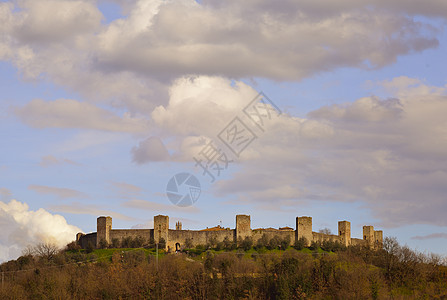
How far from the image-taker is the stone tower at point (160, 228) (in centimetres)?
10700

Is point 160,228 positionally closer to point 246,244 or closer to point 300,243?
point 246,244

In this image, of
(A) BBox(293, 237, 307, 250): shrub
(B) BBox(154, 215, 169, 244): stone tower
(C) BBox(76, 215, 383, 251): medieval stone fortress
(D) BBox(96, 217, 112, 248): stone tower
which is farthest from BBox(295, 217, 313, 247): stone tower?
(D) BBox(96, 217, 112, 248): stone tower

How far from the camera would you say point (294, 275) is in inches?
3100

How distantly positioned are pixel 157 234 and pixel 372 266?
35538 millimetres

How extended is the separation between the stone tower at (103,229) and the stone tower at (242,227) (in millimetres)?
19881

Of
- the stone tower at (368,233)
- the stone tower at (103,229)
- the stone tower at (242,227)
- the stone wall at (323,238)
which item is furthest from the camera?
the stone tower at (368,233)

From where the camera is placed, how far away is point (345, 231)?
11812cm

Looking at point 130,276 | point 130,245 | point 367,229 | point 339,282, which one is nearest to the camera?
point 339,282

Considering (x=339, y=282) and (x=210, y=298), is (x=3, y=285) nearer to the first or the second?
(x=210, y=298)

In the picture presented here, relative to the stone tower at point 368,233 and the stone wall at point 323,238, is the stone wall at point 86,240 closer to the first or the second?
the stone wall at point 323,238

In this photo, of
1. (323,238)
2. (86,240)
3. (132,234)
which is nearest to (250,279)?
(132,234)

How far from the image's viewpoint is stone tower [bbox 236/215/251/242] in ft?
358

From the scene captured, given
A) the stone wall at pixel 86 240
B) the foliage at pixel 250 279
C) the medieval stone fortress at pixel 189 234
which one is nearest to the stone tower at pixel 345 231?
the medieval stone fortress at pixel 189 234

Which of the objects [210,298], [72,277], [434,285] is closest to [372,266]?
[434,285]
